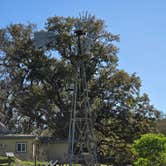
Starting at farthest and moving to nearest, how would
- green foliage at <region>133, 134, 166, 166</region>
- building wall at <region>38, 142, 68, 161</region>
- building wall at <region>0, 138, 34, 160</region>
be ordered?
building wall at <region>38, 142, 68, 161</region> → building wall at <region>0, 138, 34, 160</region> → green foliage at <region>133, 134, 166, 166</region>

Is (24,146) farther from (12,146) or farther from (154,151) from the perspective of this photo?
(154,151)

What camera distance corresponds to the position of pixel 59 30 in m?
42.4

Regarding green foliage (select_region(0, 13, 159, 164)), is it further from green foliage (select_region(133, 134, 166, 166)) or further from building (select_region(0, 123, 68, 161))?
green foliage (select_region(133, 134, 166, 166))

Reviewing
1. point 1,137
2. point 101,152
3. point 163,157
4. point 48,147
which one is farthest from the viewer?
point 101,152

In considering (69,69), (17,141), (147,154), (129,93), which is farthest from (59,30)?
(147,154)

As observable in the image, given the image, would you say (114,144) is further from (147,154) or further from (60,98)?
(147,154)

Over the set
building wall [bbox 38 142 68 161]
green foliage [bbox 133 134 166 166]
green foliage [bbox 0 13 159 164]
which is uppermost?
green foliage [bbox 0 13 159 164]

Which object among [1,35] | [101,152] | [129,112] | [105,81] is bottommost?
[101,152]

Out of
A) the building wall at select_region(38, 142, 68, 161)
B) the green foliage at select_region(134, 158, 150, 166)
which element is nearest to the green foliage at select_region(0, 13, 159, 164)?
the building wall at select_region(38, 142, 68, 161)

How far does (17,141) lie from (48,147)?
4.74m

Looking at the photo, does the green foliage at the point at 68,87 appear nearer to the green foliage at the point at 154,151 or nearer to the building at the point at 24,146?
the building at the point at 24,146

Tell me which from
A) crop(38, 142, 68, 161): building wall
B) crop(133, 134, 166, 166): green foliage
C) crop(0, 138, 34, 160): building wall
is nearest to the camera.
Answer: crop(133, 134, 166, 166): green foliage

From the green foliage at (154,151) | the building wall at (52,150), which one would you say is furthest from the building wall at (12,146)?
the green foliage at (154,151)

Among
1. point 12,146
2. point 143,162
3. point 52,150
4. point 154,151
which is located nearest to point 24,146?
point 12,146
